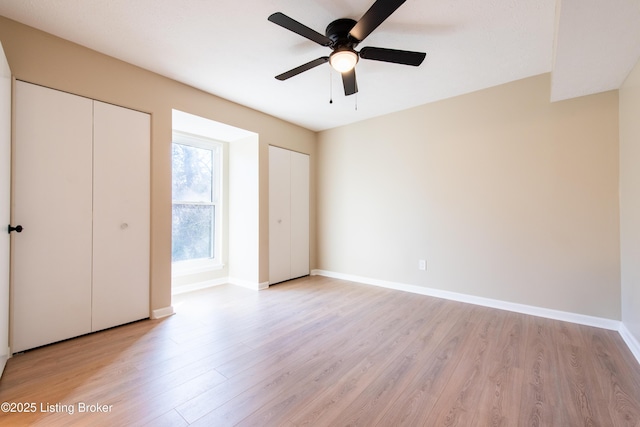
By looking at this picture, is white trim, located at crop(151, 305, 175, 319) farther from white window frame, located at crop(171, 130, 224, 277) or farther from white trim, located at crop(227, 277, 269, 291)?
white trim, located at crop(227, 277, 269, 291)

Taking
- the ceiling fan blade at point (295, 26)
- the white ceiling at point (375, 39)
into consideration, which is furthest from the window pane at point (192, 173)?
the ceiling fan blade at point (295, 26)

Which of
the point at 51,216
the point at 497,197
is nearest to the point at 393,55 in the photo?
the point at 497,197

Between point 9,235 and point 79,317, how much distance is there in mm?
844

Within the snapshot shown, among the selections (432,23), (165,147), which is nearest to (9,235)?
(165,147)

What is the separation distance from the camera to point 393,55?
1986 mm

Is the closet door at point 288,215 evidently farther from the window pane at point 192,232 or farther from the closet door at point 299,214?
the window pane at point 192,232

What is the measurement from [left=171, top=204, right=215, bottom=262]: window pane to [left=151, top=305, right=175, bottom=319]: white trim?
3.15 ft

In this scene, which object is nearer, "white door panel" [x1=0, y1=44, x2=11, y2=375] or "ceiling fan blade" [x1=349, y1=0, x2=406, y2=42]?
"ceiling fan blade" [x1=349, y1=0, x2=406, y2=42]

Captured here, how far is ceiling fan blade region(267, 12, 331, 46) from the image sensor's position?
162cm

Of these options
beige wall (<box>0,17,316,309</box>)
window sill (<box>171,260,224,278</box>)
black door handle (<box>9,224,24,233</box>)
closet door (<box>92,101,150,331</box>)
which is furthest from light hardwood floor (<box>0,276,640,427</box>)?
window sill (<box>171,260,224,278</box>)

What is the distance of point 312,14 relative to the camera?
194 cm

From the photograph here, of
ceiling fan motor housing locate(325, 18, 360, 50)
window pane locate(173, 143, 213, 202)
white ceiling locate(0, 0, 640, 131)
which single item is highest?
white ceiling locate(0, 0, 640, 131)

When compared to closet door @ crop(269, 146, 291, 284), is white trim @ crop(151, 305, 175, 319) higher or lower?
lower

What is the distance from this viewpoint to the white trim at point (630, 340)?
78.0 inches
